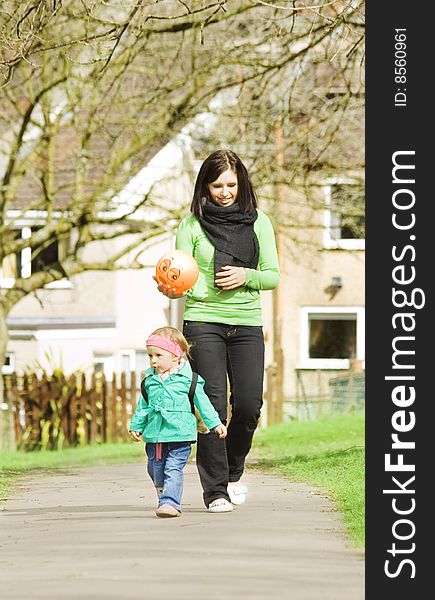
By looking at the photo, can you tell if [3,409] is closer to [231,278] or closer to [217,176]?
[217,176]

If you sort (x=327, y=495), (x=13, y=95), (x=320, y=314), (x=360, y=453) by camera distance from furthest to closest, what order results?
(x=320, y=314) < (x=13, y=95) < (x=360, y=453) < (x=327, y=495)

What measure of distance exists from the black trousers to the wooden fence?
1544 cm

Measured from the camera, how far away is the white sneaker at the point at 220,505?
7.91m

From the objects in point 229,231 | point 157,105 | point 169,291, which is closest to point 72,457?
point 157,105

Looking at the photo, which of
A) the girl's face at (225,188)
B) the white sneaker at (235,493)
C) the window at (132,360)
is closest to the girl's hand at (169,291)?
the girl's face at (225,188)

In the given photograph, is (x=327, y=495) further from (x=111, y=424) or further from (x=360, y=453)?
(x=111, y=424)

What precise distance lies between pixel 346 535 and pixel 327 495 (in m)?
2.13

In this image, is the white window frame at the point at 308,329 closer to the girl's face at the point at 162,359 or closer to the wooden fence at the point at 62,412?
the wooden fence at the point at 62,412

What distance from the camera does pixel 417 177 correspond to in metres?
6.48

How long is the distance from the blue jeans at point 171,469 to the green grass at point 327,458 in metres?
0.95

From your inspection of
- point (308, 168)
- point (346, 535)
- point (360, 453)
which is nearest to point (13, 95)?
point (308, 168)

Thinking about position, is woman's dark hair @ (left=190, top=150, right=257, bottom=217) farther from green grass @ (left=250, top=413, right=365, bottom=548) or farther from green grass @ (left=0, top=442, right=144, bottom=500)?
green grass @ (left=0, top=442, right=144, bottom=500)

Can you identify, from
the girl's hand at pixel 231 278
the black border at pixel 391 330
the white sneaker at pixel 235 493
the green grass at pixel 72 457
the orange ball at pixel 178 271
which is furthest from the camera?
the green grass at pixel 72 457

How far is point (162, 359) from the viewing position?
7.80m
